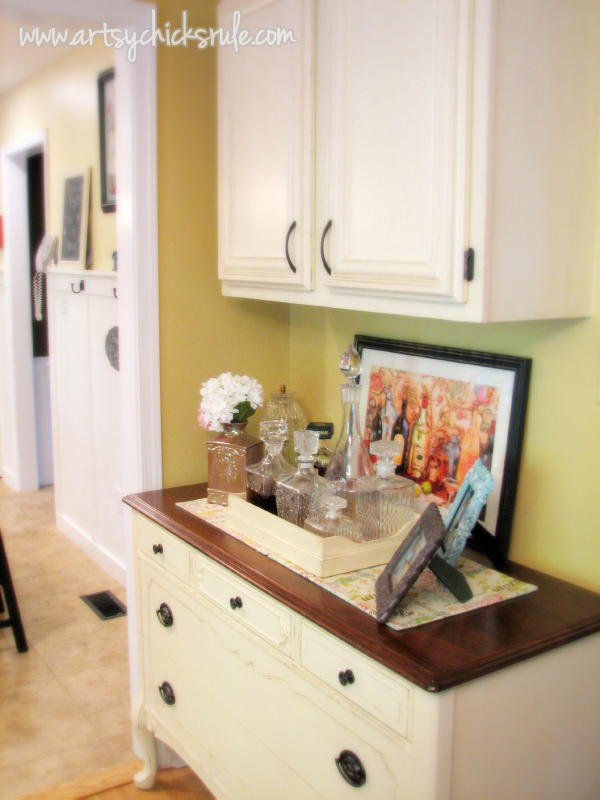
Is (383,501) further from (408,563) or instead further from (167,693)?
(167,693)

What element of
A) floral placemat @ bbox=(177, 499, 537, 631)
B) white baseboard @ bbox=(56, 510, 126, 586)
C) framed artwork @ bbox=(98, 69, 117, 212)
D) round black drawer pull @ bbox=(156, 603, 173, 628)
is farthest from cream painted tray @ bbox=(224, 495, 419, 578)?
framed artwork @ bbox=(98, 69, 117, 212)

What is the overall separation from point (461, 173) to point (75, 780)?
2.02 metres

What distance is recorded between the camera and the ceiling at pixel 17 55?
11.7 ft

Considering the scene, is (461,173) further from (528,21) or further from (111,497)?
(111,497)

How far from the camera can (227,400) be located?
208 centimetres

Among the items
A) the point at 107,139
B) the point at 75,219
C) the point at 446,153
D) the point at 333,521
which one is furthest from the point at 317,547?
the point at 75,219

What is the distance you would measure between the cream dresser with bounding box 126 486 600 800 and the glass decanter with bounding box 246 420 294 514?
0.39 feet

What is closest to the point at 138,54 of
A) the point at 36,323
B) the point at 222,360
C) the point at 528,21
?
the point at 222,360

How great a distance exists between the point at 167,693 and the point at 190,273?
112 centimetres

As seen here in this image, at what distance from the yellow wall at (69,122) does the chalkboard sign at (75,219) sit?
0.15 ft

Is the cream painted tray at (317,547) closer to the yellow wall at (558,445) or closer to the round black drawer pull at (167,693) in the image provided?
the yellow wall at (558,445)

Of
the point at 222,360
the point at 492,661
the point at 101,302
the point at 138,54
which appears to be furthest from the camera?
the point at 101,302

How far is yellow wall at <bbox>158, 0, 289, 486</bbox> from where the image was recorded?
219 centimetres

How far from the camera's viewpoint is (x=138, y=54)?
2107mm
